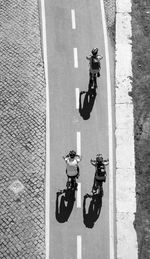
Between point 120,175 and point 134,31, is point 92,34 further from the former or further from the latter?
point 120,175

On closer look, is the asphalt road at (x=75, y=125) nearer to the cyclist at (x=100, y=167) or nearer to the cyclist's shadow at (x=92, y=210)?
the cyclist's shadow at (x=92, y=210)

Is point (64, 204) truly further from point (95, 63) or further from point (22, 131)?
point (95, 63)

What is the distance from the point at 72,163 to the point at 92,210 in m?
2.14

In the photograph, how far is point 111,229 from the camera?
60.5 ft

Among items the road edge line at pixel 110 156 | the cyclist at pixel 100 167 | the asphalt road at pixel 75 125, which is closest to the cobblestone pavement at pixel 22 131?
the asphalt road at pixel 75 125

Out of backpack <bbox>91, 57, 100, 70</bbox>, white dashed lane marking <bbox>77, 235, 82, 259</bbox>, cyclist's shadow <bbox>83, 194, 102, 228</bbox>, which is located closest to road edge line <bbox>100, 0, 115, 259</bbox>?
cyclist's shadow <bbox>83, 194, 102, 228</bbox>

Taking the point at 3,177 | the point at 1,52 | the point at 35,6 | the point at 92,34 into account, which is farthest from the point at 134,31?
the point at 3,177

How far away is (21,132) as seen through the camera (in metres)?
20.4

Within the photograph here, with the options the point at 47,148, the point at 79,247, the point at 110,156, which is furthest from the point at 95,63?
the point at 79,247

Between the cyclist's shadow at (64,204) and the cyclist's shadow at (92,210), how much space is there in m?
0.56

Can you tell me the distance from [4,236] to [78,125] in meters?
5.92

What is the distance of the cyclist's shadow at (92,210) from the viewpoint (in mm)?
18578

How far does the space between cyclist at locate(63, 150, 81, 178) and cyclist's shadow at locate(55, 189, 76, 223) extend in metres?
1.01

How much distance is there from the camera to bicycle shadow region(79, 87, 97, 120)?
838 inches
